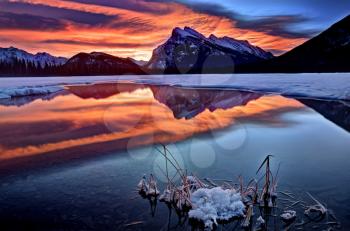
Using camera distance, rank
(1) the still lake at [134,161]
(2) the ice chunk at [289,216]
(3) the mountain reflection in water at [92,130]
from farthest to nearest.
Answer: (3) the mountain reflection in water at [92,130] → (1) the still lake at [134,161] → (2) the ice chunk at [289,216]

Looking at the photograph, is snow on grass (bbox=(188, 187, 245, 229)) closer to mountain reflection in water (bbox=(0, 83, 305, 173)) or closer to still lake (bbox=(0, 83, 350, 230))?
still lake (bbox=(0, 83, 350, 230))

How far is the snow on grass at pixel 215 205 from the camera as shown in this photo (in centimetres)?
531

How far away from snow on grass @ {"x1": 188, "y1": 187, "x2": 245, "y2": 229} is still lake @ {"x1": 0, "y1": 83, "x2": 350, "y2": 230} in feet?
0.79

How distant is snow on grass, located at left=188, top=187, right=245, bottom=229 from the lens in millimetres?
5309

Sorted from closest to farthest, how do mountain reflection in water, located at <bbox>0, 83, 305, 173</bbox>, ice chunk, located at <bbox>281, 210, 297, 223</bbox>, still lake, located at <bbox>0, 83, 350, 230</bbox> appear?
1. ice chunk, located at <bbox>281, 210, 297, 223</bbox>
2. still lake, located at <bbox>0, 83, 350, 230</bbox>
3. mountain reflection in water, located at <bbox>0, 83, 305, 173</bbox>

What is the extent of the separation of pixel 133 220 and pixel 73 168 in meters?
3.10

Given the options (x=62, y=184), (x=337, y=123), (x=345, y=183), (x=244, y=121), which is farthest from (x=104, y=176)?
(x=337, y=123)

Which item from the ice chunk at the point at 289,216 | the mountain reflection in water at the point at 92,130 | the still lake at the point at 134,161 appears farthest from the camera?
the mountain reflection in water at the point at 92,130

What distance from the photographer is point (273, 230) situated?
5.00 meters

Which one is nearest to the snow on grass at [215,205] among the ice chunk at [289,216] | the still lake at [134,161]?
the still lake at [134,161]

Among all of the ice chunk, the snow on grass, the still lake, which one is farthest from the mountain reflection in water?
the ice chunk

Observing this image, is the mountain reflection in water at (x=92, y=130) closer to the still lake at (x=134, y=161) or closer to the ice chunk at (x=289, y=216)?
the still lake at (x=134, y=161)

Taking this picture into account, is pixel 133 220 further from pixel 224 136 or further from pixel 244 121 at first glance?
pixel 244 121

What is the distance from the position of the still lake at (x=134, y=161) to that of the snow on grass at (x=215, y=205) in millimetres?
242
